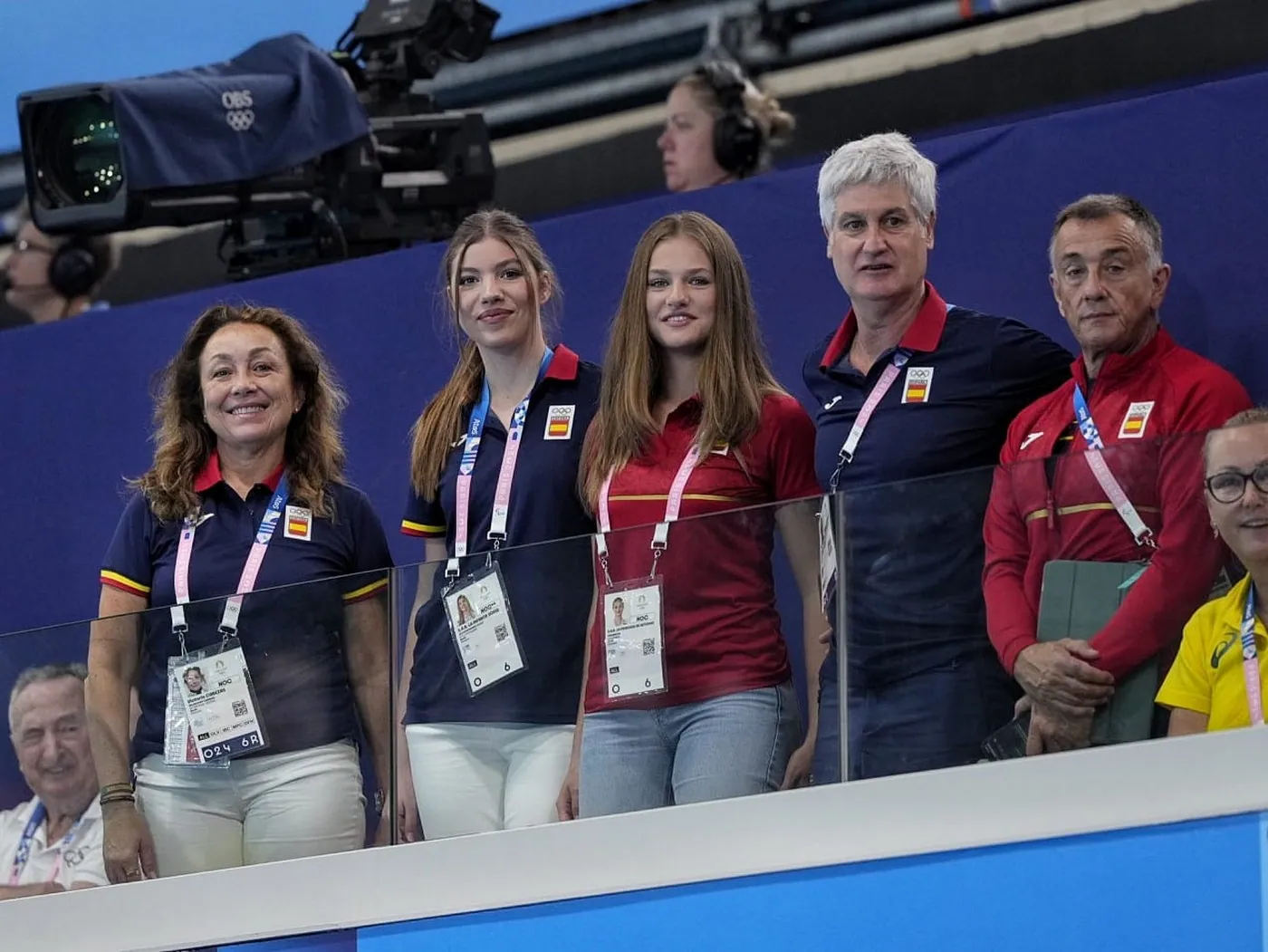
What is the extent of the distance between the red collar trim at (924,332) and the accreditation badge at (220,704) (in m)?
1.13

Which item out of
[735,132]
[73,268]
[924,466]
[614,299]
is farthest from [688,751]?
[73,268]

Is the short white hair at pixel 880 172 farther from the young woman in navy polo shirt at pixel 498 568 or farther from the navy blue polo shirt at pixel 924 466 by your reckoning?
the young woman in navy polo shirt at pixel 498 568

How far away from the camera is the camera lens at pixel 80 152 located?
18.2 feet

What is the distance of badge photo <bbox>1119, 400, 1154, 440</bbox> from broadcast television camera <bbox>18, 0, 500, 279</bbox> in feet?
8.59

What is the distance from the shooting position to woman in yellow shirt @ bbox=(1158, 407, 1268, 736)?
314 cm

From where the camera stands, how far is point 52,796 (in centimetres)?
394

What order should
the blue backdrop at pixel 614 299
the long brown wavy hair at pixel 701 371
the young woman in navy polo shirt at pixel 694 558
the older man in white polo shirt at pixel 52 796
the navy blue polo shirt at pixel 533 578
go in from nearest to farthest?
the young woman in navy polo shirt at pixel 694 558 < the navy blue polo shirt at pixel 533 578 < the long brown wavy hair at pixel 701 371 < the older man in white polo shirt at pixel 52 796 < the blue backdrop at pixel 614 299

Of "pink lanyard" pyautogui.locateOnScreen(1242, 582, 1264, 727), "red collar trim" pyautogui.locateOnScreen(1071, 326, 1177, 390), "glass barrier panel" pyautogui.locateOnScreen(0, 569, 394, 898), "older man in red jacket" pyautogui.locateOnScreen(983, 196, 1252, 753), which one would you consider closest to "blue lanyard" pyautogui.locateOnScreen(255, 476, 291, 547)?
"glass barrier panel" pyautogui.locateOnScreen(0, 569, 394, 898)

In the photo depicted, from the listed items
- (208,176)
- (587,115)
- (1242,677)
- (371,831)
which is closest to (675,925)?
(371,831)

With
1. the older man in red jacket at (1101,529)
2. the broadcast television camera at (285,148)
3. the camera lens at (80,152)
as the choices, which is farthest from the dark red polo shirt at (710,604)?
the camera lens at (80,152)

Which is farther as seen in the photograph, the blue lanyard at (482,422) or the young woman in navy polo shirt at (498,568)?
the blue lanyard at (482,422)

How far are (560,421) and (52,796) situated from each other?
3.66 feet

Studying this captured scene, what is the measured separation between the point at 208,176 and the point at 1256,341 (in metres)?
2.64

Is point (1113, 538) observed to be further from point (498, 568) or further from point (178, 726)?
point (178, 726)
